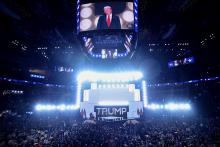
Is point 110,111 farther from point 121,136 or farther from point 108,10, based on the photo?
point 108,10

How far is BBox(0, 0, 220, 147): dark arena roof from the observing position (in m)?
14.3

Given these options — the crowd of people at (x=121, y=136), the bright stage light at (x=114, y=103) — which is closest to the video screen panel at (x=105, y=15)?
the crowd of people at (x=121, y=136)

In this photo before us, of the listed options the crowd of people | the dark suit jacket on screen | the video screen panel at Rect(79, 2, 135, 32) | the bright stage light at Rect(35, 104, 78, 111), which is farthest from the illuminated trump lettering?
the dark suit jacket on screen

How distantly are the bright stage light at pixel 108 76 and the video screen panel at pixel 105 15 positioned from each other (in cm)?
1474

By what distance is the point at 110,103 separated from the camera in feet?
75.8

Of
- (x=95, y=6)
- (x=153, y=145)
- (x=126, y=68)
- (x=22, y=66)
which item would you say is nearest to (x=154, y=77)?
(x=126, y=68)

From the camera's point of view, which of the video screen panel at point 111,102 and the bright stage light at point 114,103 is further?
the bright stage light at point 114,103

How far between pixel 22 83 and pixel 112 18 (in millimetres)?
28211

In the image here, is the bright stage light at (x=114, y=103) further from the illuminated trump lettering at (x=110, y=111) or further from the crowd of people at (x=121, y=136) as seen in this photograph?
the crowd of people at (x=121, y=136)

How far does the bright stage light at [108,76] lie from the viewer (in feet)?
81.9

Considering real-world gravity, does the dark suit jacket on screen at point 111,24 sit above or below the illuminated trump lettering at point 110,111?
above

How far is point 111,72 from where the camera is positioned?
25.5m

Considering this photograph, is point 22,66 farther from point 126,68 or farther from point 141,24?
point 141,24

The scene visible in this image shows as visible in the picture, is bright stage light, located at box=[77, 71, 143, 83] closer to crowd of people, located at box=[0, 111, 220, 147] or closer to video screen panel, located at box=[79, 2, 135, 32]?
crowd of people, located at box=[0, 111, 220, 147]
